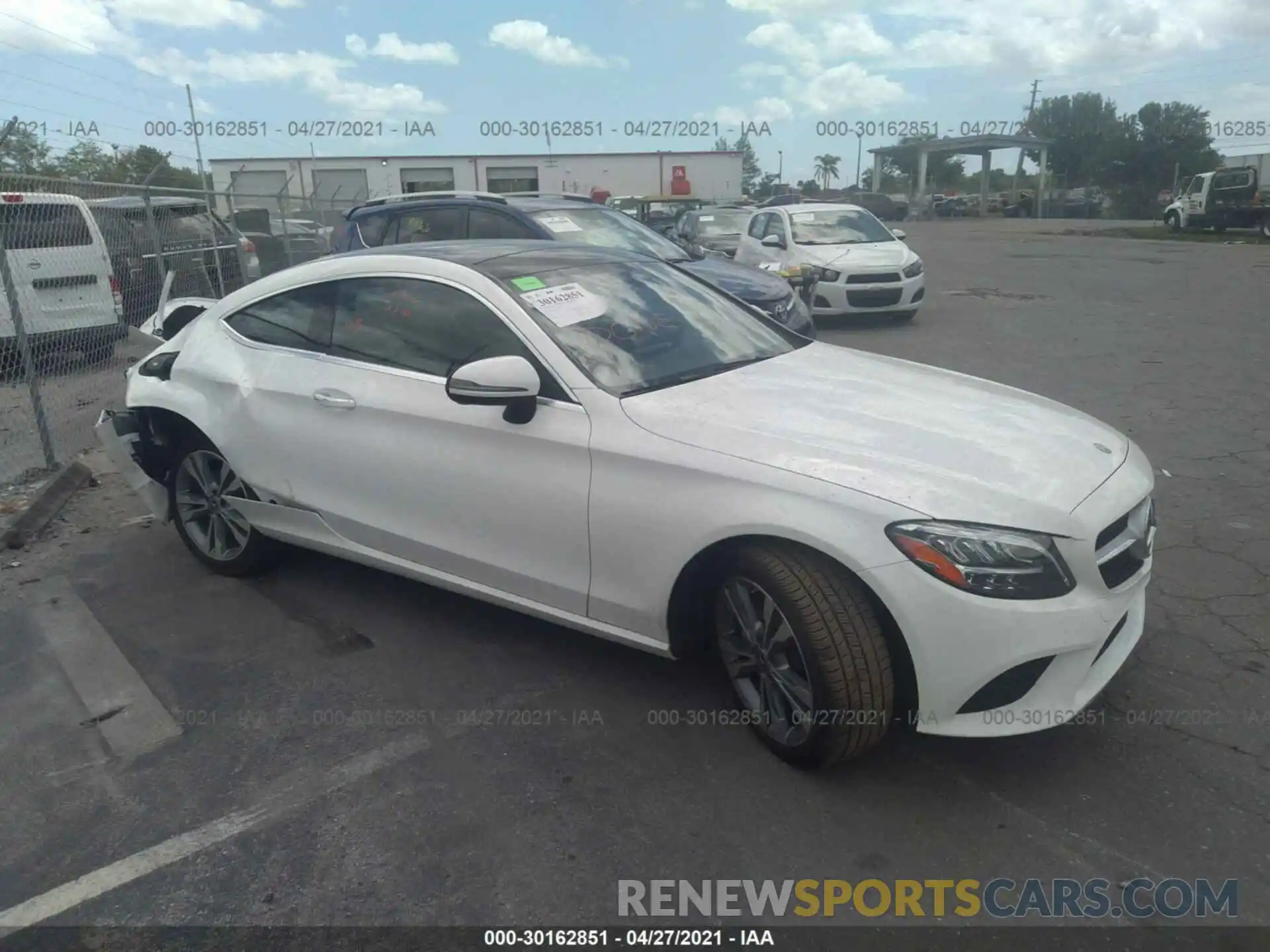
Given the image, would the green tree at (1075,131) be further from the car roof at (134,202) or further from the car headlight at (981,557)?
the car headlight at (981,557)

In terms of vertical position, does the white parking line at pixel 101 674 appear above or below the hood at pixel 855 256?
below

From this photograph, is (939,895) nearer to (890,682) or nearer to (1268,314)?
(890,682)

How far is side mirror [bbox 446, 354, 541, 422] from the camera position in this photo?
3.14 m

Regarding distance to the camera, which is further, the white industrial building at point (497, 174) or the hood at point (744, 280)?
the white industrial building at point (497, 174)

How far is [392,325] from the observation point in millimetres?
3844

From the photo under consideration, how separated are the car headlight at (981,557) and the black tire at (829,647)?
8.6 inches

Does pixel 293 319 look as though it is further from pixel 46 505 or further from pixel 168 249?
pixel 168 249

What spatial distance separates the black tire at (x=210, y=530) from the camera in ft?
14.6

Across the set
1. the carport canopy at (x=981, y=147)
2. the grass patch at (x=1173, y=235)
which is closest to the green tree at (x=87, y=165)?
the grass patch at (x=1173, y=235)

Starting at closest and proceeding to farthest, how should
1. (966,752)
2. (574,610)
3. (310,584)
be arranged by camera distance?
(966,752)
(574,610)
(310,584)

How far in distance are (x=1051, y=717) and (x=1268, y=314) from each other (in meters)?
11.6

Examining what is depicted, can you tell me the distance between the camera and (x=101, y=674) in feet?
12.5

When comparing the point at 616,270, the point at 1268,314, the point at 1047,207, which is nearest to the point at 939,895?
the point at 616,270

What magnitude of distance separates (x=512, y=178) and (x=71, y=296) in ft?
99.6
